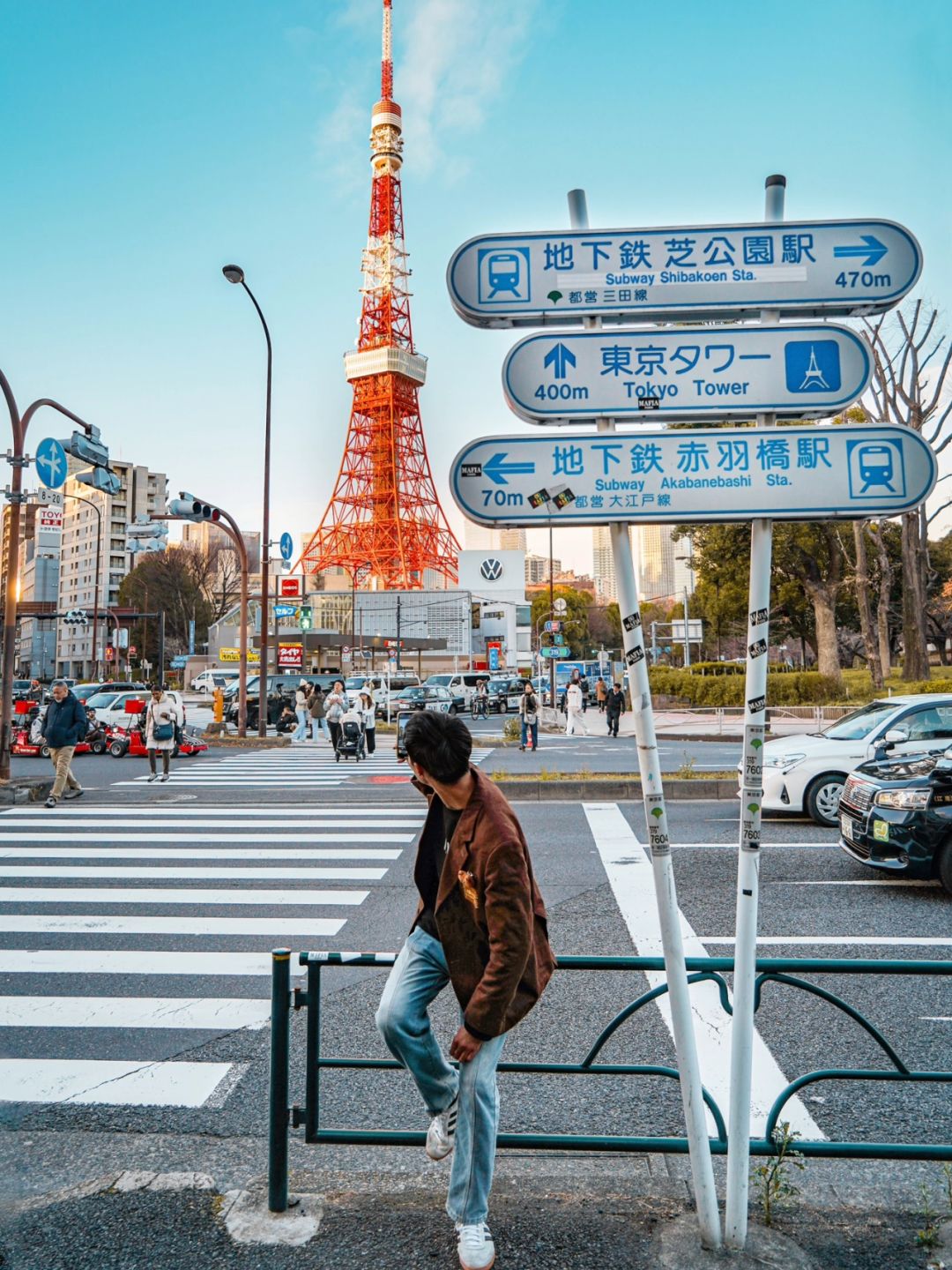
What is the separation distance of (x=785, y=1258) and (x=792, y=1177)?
2.13 feet

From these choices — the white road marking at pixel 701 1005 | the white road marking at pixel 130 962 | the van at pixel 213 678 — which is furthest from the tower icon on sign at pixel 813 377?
the van at pixel 213 678

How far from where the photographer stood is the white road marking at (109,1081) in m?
4.20

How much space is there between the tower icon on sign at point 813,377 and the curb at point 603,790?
432 inches

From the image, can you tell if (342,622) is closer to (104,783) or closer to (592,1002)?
(104,783)

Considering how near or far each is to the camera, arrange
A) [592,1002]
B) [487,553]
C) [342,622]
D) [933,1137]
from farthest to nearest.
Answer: [487,553] < [342,622] < [592,1002] < [933,1137]

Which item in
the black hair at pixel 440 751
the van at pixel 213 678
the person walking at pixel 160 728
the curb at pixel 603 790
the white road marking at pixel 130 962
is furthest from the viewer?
the van at pixel 213 678

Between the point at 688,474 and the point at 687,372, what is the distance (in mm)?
348

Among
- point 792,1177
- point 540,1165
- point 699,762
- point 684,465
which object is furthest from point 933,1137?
point 699,762

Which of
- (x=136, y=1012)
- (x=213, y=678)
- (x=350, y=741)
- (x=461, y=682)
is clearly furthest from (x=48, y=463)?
(x=213, y=678)

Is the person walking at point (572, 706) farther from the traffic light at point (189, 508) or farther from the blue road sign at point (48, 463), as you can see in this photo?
the blue road sign at point (48, 463)

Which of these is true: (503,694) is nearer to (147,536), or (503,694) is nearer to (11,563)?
(147,536)

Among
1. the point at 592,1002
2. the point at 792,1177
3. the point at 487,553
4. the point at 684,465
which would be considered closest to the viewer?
the point at 684,465

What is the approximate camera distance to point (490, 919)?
8.82 ft

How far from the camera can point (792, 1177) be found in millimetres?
3398
